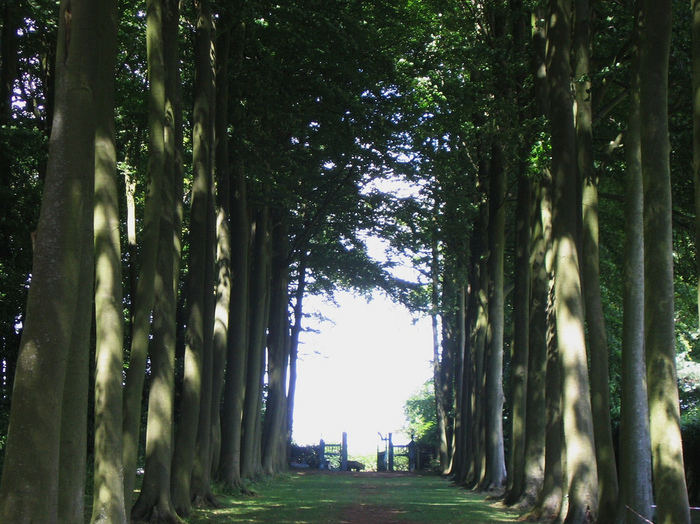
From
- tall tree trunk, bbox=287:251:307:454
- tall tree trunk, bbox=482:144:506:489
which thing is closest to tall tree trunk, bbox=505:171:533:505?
tall tree trunk, bbox=482:144:506:489

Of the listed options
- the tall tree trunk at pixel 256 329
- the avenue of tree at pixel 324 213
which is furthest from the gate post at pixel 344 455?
the tall tree trunk at pixel 256 329

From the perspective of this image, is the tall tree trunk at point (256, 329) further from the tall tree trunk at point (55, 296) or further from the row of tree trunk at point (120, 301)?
the tall tree trunk at point (55, 296)

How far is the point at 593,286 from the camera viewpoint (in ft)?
43.3

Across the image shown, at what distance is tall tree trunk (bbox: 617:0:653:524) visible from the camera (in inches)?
432

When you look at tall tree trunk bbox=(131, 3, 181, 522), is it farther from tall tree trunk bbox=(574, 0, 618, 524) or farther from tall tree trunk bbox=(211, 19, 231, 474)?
tall tree trunk bbox=(574, 0, 618, 524)

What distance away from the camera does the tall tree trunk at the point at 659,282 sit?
8633 mm

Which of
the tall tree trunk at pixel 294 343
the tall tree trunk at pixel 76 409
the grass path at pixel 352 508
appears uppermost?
the tall tree trunk at pixel 294 343

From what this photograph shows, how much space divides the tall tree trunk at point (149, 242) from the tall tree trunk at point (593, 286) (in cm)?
691

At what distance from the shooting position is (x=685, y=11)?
44.6 feet

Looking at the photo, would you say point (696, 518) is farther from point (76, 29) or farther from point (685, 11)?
point (76, 29)

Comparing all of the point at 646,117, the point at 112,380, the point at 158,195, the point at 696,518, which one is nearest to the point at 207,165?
the point at 158,195

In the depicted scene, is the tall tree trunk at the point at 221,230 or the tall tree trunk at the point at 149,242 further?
the tall tree trunk at the point at 221,230

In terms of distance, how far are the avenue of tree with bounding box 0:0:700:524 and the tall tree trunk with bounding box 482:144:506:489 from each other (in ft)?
0.27

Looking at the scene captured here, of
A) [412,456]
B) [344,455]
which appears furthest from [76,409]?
[412,456]
